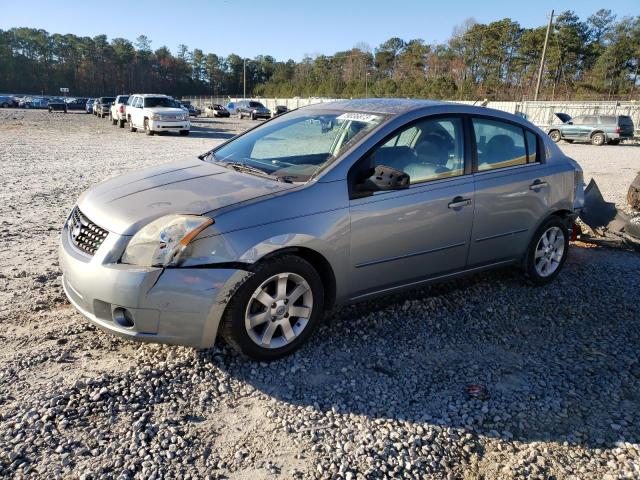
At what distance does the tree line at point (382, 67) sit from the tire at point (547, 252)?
1664 inches

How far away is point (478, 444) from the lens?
268cm

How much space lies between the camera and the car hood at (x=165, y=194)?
3.13 m

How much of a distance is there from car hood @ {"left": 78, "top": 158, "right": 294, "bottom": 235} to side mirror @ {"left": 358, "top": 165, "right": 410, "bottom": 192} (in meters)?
0.54

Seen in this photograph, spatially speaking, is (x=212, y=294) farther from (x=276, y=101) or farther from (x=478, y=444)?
(x=276, y=101)

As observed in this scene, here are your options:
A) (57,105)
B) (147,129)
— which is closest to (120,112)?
(147,129)

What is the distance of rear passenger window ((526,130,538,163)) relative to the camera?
4691mm

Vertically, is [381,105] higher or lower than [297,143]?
higher

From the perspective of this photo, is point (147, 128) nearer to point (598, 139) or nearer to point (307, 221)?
point (598, 139)

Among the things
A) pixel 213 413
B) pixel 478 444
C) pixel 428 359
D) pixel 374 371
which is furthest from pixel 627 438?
pixel 213 413

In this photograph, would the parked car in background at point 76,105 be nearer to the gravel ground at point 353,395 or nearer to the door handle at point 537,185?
the gravel ground at point 353,395

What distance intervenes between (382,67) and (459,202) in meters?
97.3

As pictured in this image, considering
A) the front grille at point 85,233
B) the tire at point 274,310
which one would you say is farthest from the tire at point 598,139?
the front grille at point 85,233

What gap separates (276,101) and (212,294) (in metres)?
72.9

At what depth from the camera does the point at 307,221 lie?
326 centimetres
